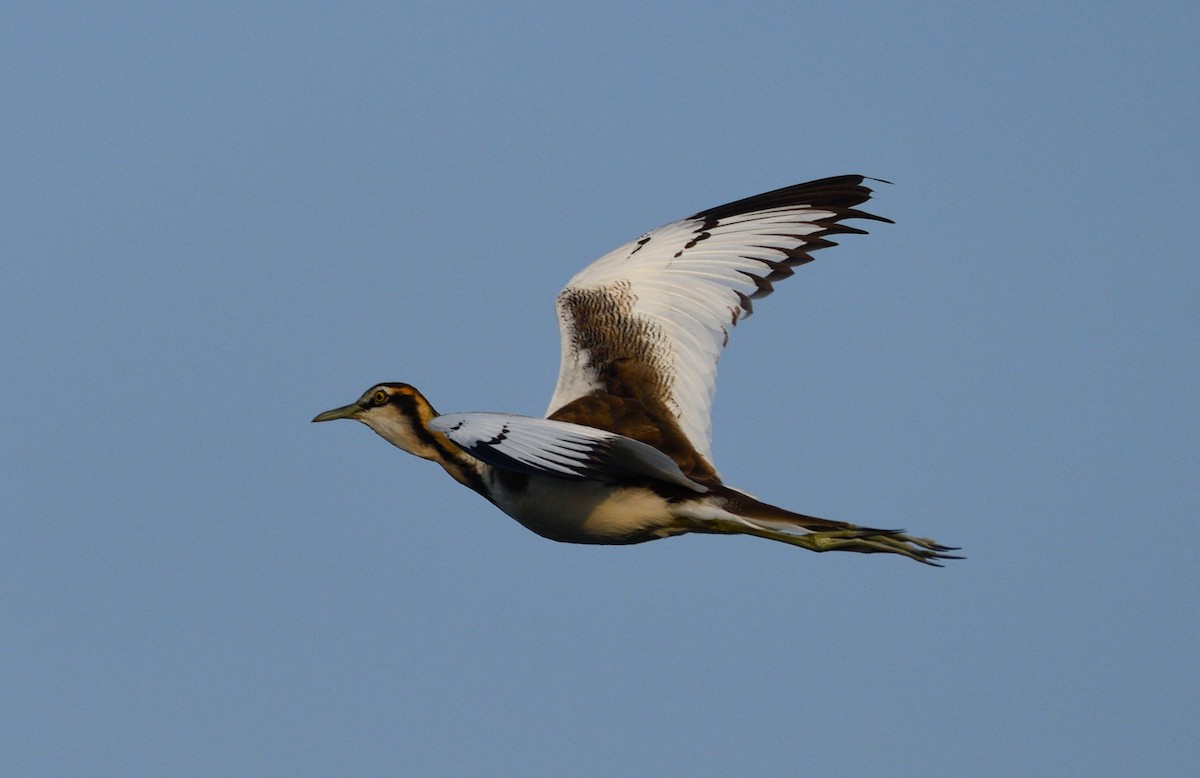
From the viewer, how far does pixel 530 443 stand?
1108cm

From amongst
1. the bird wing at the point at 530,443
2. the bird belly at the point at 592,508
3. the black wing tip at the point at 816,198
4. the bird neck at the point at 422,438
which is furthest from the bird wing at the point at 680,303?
the bird wing at the point at 530,443

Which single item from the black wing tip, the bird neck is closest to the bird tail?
the bird neck

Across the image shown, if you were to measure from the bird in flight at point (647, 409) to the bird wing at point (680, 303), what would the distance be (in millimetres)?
15

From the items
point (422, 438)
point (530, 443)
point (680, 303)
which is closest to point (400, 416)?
point (422, 438)

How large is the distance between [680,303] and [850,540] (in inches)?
138

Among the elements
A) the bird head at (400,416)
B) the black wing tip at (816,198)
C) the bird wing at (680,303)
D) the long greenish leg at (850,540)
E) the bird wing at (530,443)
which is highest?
the black wing tip at (816,198)

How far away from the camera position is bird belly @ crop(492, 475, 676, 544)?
1295 centimetres

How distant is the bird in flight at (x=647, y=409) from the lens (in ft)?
38.4

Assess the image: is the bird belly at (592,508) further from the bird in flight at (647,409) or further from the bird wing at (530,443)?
the bird wing at (530,443)

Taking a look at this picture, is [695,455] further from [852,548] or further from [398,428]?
[398,428]

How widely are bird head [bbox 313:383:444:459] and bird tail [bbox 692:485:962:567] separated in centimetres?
256

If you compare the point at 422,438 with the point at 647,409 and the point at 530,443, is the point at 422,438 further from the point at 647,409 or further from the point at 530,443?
the point at 530,443

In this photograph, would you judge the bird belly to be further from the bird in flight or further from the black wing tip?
the black wing tip

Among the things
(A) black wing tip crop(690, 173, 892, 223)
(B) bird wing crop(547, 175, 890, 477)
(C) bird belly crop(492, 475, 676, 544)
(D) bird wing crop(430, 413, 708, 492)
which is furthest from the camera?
(A) black wing tip crop(690, 173, 892, 223)
